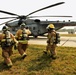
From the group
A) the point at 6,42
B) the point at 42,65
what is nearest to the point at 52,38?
the point at 42,65

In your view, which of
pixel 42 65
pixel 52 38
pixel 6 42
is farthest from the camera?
pixel 52 38

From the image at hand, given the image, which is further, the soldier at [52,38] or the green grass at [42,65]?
the soldier at [52,38]

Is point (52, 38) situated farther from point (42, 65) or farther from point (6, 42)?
point (6, 42)

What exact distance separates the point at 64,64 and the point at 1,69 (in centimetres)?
320

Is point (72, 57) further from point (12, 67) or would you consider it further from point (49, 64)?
point (12, 67)

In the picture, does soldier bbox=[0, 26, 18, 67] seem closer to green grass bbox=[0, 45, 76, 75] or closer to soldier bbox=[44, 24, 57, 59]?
green grass bbox=[0, 45, 76, 75]

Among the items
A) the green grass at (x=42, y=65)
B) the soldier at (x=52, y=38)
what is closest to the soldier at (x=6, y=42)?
the green grass at (x=42, y=65)

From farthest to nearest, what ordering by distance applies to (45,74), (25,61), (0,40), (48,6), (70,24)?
(70,24)
(48,6)
(25,61)
(0,40)
(45,74)

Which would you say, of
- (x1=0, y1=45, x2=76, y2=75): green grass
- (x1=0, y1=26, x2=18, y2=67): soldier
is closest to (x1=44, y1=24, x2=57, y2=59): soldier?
(x1=0, y1=45, x2=76, y2=75): green grass

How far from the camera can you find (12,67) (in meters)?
9.64

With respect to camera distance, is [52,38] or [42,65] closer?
[42,65]

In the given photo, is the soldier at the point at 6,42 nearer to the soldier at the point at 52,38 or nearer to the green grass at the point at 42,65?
the green grass at the point at 42,65

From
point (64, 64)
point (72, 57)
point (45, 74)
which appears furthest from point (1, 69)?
point (72, 57)

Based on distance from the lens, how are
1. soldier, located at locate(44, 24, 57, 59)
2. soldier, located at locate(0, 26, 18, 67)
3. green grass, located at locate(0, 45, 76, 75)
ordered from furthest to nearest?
soldier, located at locate(44, 24, 57, 59)
soldier, located at locate(0, 26, 18, 67)
green grass, located at locate(0, 45, 76, 75)
